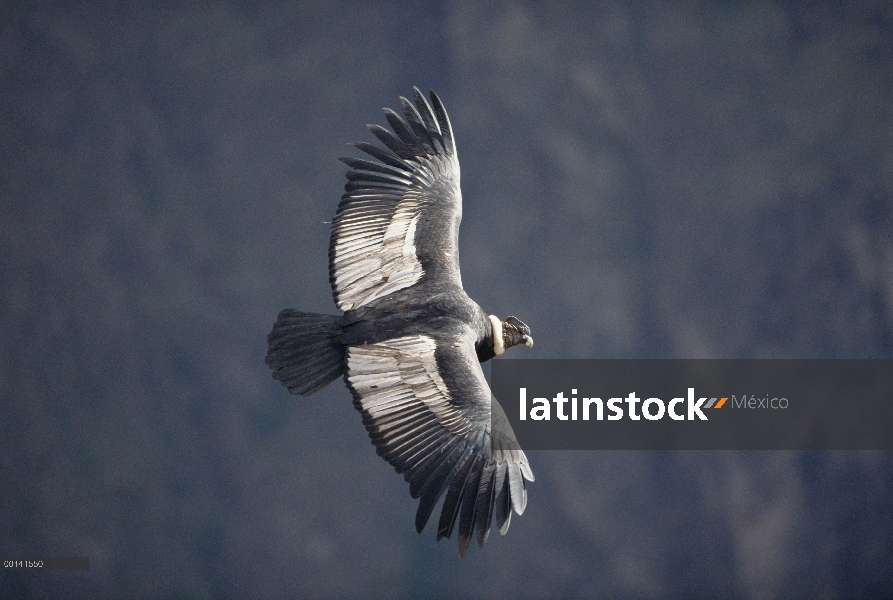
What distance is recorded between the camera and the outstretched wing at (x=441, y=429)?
709cm

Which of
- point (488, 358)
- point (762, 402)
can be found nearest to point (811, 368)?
point (762, 402)

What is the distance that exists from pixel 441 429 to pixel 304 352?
3.66 feet

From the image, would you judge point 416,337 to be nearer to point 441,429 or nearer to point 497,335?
point 441,429

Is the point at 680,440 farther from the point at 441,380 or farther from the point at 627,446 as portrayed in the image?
the point at 441,380

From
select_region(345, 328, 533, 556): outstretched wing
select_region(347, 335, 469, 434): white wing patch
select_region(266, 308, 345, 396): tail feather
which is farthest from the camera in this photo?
select_region(266, 308, 345, 396): tail feather

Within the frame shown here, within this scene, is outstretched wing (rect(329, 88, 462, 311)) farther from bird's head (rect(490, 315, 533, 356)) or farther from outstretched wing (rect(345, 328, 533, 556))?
outstretched wing (rect(345, 328, 533, 556))

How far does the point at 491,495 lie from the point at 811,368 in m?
4.56

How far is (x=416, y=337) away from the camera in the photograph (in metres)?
7.77

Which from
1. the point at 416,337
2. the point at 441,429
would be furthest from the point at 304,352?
the point at 441,429

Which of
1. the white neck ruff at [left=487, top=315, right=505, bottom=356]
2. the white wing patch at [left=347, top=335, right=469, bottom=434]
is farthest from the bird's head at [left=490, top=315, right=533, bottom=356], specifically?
the white wing patch at [left=347, top=335, right=469, bottom=434]

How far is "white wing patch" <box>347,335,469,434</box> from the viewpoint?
739 cm

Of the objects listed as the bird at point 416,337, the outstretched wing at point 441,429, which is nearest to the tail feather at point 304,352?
the bird at point 416,337

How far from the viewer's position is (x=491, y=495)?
23.3ft

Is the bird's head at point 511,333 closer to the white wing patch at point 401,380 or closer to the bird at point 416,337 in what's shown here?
the bird at point 416,337
